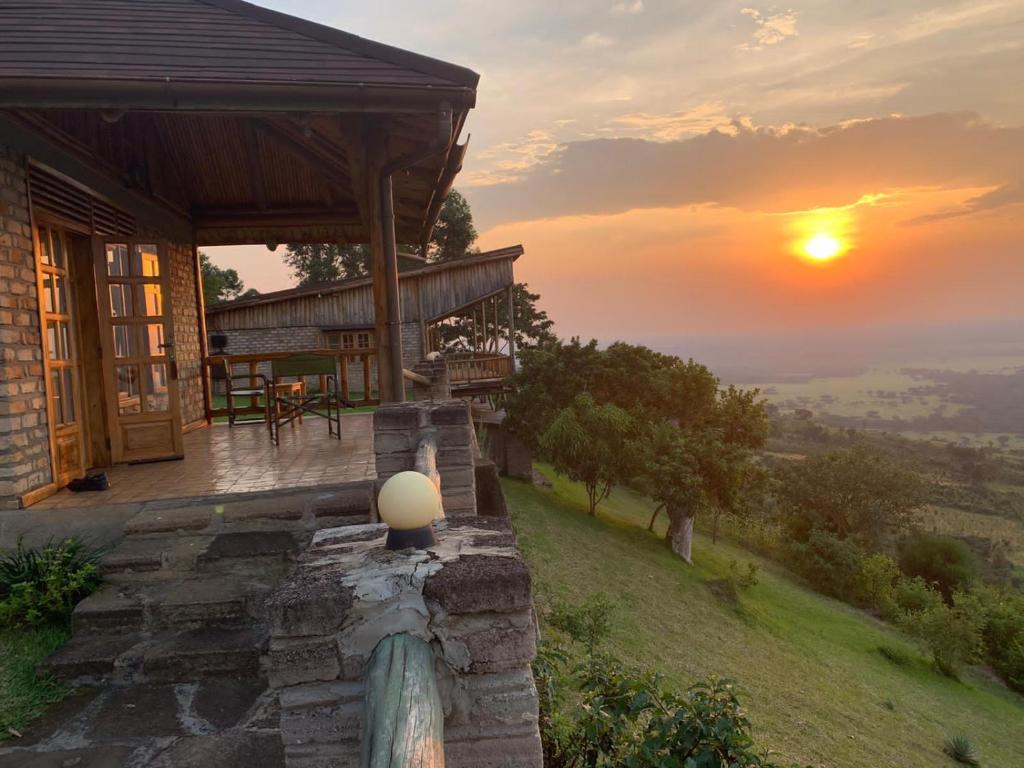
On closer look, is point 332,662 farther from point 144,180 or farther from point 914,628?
point 914,628

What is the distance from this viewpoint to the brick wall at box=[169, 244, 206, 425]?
7.99 metres

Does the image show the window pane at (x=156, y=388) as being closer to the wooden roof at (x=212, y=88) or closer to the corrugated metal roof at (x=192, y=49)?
the wooden roof at (x=212, y=88)

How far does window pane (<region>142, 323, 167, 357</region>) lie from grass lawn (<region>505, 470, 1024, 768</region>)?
8600 millimetres

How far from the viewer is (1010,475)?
2074 inches

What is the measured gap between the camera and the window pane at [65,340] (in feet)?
17.0

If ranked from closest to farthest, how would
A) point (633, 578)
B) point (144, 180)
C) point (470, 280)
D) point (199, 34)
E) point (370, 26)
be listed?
point (199, 34), point (144, 180), point (370, 26), point (633, 578), point (470, 280)

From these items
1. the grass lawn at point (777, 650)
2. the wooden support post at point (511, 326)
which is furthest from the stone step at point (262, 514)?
the wooden support post at point (511, 326)

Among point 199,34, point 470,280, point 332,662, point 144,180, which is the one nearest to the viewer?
point 332,662

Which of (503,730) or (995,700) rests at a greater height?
(503,730)

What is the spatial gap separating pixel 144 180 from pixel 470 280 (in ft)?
41.9

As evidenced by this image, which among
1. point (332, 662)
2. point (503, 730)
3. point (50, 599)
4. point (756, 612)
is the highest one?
point (332, 662)

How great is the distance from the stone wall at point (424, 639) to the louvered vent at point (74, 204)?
5071 millimetres

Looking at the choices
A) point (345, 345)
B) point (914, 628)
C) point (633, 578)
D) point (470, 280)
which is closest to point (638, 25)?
point (470, 280)

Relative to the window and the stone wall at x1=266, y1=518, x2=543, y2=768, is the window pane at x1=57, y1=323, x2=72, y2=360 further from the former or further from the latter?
the window
